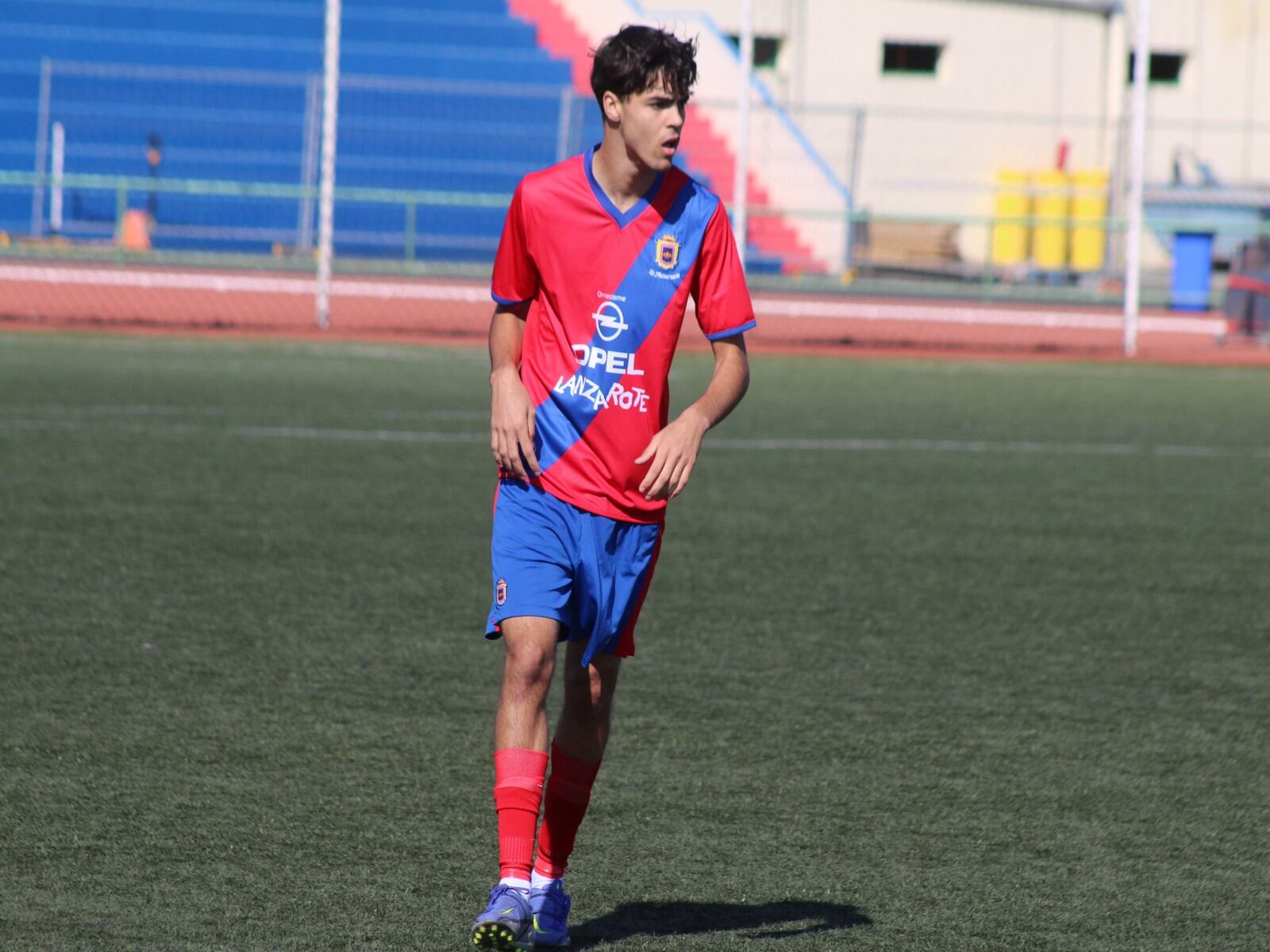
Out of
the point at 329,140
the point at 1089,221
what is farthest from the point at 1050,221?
the point at 329,140

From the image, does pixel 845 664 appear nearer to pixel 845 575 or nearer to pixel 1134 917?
pixel 845 575

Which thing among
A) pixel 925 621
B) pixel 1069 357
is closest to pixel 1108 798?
pixel 925 621

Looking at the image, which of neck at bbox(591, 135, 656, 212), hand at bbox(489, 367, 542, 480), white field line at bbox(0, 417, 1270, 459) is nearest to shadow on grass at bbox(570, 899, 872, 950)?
hand at bbox(489, 367, 542, 480)

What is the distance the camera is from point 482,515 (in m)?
8.23

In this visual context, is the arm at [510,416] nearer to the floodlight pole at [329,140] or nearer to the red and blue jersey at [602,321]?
the red and blue jersey at [602,321]

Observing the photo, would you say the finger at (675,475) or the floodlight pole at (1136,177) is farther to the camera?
the floodlight pole at (1136,177)

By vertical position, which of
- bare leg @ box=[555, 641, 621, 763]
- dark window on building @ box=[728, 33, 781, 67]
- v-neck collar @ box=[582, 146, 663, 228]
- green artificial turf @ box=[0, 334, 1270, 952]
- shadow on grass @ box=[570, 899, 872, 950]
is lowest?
shadow on grass @ box=[570, 899, 872, 950]

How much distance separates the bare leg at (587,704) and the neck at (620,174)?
85cm

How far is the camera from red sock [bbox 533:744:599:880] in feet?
11.6

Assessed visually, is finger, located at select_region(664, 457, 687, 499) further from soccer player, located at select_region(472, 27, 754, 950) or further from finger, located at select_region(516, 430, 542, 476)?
finger, located at select_region(516, 430, 542, 476)

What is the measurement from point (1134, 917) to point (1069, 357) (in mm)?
16802

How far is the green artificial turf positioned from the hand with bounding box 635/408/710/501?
32.4 inches

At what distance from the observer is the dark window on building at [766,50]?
32656 millimetres

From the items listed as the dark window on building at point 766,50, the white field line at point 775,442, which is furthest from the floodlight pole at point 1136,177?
the dark window on building at point 766,50
